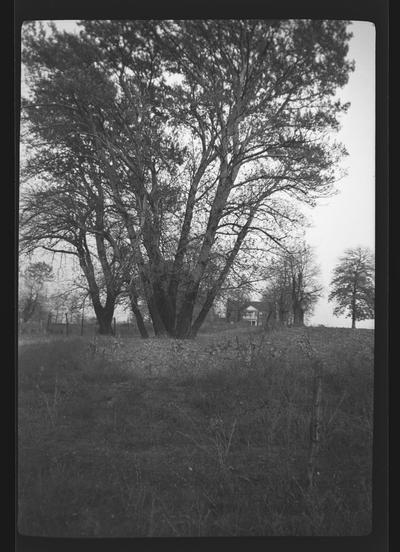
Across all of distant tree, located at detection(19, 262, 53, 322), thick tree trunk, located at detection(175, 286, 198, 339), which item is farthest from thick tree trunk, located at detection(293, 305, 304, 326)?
distant tree, located at detection(19, 262, 53, 322)

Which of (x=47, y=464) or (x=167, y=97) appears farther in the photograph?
(x=167, y=97)

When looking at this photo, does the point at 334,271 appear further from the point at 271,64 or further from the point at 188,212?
the point at 271,64

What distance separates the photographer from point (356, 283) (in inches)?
111

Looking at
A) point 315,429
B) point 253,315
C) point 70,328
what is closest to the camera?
point 315,429

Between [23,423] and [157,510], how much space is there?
0.97 metres

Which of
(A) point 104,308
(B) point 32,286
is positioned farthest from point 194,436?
(B) point 32,286

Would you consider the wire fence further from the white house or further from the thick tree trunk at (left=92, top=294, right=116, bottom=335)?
the white house

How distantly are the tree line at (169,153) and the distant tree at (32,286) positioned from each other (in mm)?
141

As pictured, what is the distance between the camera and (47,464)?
2.63 meters

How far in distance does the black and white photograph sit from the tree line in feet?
0.03

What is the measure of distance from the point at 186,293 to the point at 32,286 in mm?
1012

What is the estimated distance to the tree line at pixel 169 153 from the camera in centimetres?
284

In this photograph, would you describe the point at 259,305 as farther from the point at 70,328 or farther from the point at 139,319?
the point at 70,328

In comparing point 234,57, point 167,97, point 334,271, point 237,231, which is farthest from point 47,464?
point 234,57
